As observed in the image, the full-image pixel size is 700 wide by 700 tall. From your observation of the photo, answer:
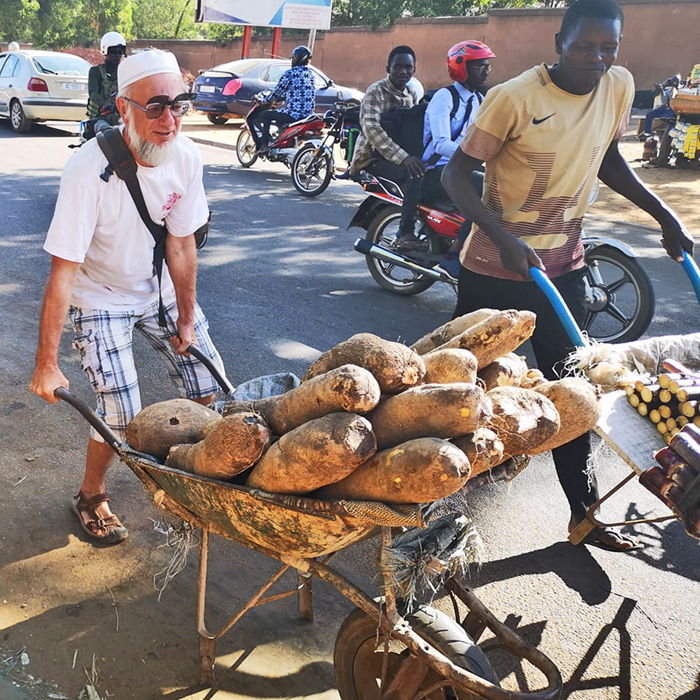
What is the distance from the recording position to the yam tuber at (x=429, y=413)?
6.03ft

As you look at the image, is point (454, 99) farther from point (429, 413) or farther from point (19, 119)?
point (19, 119)

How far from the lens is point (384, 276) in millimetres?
7027

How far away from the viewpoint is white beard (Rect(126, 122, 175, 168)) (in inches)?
111

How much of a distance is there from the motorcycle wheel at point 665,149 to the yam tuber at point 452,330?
13098 millimetres

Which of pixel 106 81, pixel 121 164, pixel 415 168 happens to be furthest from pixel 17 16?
pixel 121 164

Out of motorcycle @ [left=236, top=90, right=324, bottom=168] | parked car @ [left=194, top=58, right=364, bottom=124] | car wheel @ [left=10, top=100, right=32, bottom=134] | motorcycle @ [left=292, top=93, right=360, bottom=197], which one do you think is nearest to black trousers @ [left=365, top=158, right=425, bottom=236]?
motorcycle @ [left=292, top=93, right=360, bottom=197]

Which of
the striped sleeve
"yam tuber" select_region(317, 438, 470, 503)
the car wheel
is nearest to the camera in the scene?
"yam tuber" select_region(317, 438, 470, 503)

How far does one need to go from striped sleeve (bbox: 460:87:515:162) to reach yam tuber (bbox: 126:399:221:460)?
1617 millimetres

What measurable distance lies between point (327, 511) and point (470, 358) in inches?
21.6

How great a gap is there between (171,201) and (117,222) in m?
0.23

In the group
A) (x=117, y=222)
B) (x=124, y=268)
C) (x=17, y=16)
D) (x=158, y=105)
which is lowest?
(x=124, y=268)

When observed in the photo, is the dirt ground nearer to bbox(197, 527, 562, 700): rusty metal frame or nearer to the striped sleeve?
the striped sleeve

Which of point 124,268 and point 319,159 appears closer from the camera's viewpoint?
point 124,268

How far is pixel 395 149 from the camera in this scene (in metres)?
7.18
